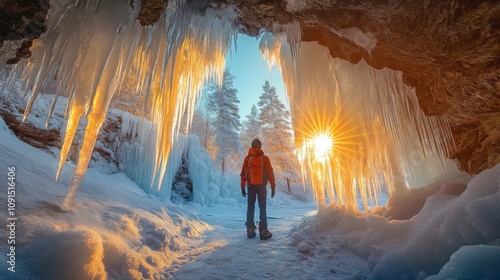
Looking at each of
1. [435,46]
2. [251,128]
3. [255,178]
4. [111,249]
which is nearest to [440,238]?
[435,46]

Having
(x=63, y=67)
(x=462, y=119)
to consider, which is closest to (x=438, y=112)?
(x=462, y=119)

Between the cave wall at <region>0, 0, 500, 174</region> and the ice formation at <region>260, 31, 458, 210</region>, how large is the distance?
282mm

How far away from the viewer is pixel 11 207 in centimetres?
237

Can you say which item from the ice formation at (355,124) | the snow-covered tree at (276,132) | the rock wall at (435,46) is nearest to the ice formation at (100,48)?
the rock wall at (435,46)

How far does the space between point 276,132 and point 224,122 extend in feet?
19.8

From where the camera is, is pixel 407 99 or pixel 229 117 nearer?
pixel 407 99

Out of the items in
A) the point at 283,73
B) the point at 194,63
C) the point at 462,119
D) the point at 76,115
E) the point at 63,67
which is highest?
the point at 283,73

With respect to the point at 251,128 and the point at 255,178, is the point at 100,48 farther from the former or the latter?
the point at 251,128

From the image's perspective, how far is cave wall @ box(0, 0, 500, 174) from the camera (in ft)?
8.65

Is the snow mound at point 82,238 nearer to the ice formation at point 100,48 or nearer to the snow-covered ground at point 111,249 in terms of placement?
the snow-covered ground at point 111,249

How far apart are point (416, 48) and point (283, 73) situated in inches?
114

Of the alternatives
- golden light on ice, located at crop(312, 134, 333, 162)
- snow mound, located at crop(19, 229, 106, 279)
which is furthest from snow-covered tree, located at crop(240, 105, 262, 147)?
snow mound, located at crop(19, 229, 106, 279)

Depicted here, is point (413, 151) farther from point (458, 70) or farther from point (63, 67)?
point (63, 67)

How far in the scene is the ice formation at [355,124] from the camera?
15.1ft
